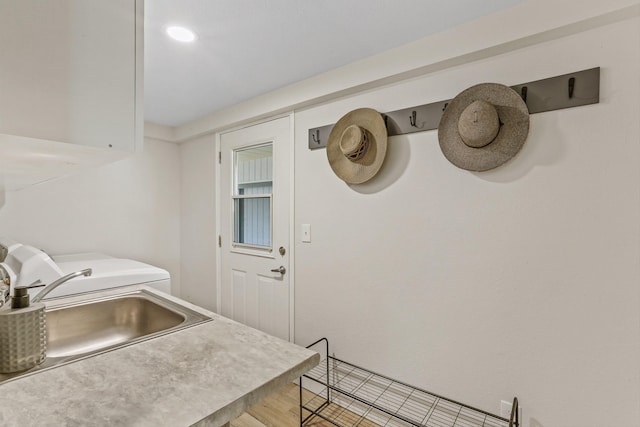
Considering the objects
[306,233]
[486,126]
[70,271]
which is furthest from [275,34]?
[70,271]

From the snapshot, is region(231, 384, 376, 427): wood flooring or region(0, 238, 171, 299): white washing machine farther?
region(231, 384, 376, 427): wood flooring

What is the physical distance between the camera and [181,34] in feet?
5.12

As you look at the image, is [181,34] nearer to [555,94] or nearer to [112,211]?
[555,94]

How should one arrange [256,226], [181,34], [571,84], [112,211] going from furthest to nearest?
[112,211] < [256,226] < [181,34] < [571,84]

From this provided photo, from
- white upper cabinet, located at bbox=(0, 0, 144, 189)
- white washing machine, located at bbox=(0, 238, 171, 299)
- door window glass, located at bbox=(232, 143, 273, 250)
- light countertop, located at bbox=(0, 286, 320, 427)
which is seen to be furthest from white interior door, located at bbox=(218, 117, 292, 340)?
white upper cabinet, located at bbox=(0, 0, 144, 189)

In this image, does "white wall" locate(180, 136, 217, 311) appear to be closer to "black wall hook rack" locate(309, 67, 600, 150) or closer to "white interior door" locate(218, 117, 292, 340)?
"white interior door" locate(218, 117, 292, 340)

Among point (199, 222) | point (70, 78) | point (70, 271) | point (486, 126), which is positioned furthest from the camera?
point (199, 222)

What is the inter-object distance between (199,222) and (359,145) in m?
2.10

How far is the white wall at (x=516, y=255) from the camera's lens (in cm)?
124

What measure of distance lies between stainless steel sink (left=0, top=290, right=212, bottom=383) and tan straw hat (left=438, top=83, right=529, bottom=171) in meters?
1.39

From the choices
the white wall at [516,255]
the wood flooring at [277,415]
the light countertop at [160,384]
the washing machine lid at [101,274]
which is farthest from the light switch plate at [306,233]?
the light countertop at [160,384]

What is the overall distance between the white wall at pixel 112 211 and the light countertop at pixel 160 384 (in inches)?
83.5

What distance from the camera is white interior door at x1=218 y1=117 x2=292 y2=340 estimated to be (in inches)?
94.4

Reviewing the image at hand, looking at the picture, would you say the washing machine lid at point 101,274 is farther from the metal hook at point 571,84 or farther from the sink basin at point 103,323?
the metal hook at point 571,84
